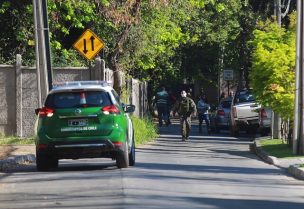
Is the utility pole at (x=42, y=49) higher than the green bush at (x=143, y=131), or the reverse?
the utility pole at (x=42, y=49)

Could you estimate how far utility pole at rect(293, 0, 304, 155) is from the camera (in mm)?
21859

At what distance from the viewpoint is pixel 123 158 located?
17391mm

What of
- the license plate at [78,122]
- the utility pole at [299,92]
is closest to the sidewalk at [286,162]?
the utility pole at [299,92]

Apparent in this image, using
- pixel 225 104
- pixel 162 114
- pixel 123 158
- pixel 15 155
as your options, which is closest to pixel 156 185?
pixel 123 158

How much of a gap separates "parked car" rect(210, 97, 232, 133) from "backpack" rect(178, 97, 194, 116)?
294 inches

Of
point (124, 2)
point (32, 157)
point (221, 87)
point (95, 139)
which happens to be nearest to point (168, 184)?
point (95, 139)

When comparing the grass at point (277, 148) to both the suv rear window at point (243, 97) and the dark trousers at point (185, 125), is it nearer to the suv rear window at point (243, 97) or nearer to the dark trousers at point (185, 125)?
the dark trousers at point (185, 125)

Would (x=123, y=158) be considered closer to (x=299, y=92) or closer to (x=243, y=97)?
(x=299, y=92)

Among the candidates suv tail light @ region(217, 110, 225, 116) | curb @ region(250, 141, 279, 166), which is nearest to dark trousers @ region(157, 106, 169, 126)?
suv tail light @ region(217, 110, 225, 116)

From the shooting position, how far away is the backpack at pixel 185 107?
31312 millimetres

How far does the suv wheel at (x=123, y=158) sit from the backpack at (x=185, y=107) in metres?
13.7

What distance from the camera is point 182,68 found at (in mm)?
52969

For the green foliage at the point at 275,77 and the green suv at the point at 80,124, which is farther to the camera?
the green foliage at the point at 275,77

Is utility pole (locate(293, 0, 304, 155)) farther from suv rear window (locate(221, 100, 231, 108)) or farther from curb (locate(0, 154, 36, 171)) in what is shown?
suv rear window (locate(221, 100, 231, 108))
